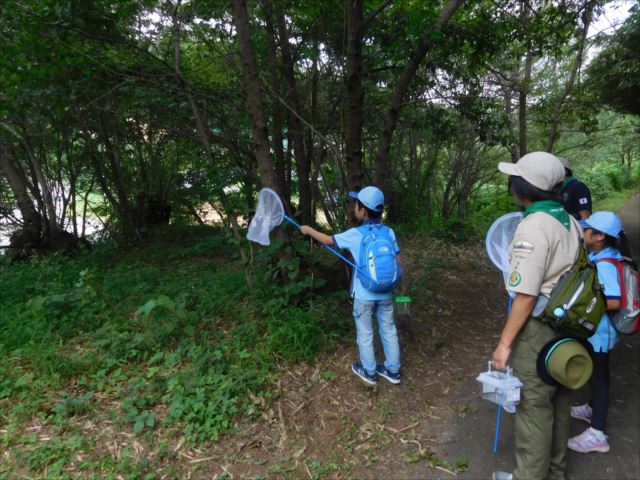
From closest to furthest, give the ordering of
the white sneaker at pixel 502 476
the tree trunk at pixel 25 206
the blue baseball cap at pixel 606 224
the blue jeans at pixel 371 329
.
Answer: the white sneaker at pixel 502 476
the blue baseball cap at pixel 606 224
the blue jeans at pixel 371 329
the tree trunk at pixel 25 206

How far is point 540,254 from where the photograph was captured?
1963 millimetres

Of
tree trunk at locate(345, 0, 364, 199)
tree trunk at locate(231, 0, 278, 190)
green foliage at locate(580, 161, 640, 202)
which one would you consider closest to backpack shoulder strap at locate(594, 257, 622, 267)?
tree trunk at locate(345, 0, 364, 199)

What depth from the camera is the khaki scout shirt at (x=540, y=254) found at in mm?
1966

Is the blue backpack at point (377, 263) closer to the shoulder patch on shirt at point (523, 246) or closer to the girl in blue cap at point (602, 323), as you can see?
the shoulder patch on shirt at point (523, 246)

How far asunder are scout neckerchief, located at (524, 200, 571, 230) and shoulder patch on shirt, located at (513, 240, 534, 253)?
0.62 ft

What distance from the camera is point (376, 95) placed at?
7426 mm

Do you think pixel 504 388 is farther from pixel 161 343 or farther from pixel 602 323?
pixel 161 343

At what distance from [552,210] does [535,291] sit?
441 mm

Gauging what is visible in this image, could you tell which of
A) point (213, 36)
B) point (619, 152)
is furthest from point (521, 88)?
point (619, 152)

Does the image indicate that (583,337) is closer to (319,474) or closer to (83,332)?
(319,474)

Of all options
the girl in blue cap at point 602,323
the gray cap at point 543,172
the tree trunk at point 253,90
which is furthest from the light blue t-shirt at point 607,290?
the tree trunk at point 253,90

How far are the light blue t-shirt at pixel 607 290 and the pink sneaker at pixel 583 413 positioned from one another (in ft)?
2.34

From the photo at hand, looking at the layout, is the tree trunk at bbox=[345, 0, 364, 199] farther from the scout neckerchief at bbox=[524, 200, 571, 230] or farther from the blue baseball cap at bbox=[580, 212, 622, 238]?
the scout neckerchief at bbox=[524, 200, 571, 230]

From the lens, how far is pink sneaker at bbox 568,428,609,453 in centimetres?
263
